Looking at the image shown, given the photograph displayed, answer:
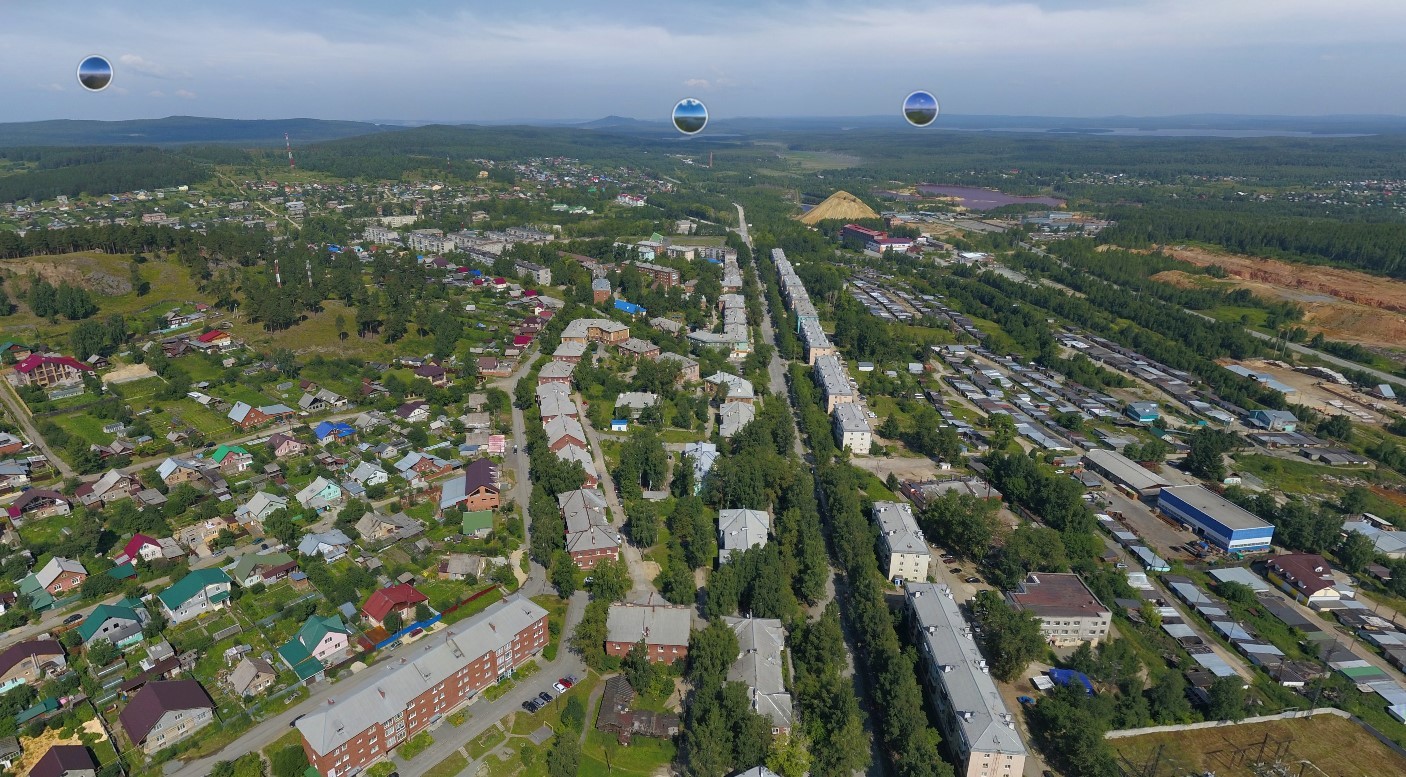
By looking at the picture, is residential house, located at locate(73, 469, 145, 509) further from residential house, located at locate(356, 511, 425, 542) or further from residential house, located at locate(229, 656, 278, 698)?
residential house, located at locate(229, 656, 278, 698)

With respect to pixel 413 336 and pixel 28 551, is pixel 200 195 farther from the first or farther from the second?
pixel 28 551

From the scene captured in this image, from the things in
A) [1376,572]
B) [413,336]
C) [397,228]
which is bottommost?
[1376,572]

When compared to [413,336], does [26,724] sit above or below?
below

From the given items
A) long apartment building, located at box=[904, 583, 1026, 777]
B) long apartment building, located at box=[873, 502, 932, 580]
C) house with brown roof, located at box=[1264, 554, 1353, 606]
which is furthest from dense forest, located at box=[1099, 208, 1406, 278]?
long apartment building, located at box=[904, 583, 1026, 777]

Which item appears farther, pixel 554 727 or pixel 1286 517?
pixel 1286 517

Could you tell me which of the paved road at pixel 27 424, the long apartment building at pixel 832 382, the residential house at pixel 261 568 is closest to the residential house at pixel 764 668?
the residential house at pixel 261 568

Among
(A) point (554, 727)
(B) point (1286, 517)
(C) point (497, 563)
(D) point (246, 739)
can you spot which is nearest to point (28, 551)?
(D) point (246, 739)

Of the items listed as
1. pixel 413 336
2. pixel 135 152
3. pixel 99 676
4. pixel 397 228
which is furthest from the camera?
pixel 135 152
